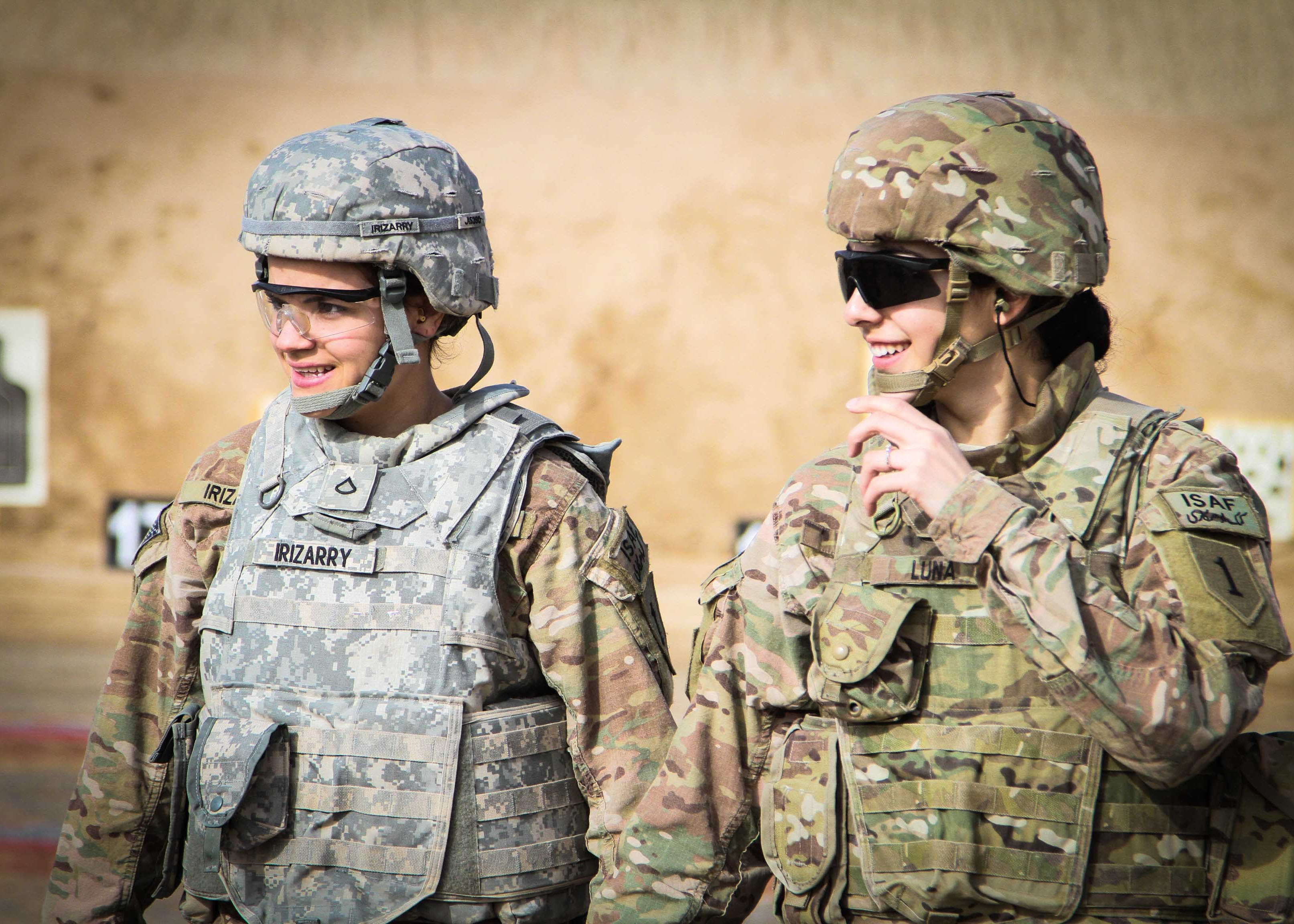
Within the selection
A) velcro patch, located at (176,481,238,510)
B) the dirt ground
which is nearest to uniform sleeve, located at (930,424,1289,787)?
velcro patch, located at (176,481,238,510)

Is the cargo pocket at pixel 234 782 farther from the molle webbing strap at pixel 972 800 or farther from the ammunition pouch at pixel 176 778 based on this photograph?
the molle webbing strap at pixel 972 800

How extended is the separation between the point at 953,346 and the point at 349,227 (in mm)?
1134

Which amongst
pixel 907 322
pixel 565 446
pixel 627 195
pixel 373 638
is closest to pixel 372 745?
pixel 373 638

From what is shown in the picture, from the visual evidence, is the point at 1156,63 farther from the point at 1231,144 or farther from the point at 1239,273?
the point at 1239,273

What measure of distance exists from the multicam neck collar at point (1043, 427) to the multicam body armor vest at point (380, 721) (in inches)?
34.5

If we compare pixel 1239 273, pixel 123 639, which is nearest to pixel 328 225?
pixel 123 639

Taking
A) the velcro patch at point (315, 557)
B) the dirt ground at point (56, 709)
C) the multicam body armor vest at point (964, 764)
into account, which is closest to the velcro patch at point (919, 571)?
the multicam body armor vest at point (964, 764)

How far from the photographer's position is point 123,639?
2596 mm

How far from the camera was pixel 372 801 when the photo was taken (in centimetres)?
234

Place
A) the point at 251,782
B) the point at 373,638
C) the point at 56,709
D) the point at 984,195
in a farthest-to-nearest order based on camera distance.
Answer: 1. the point at 56,709
2. the point at 373,638
3. the point at 251,782
4. the point at 984,195

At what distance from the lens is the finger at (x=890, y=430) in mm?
1946

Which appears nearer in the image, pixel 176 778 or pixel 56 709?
pixel 176 778

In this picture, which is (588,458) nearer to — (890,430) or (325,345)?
(325,345)

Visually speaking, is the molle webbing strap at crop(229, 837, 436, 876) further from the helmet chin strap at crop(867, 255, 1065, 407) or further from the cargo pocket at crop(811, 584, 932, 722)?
the helmet chin strap at crop(867, 255, 1065, 407)
